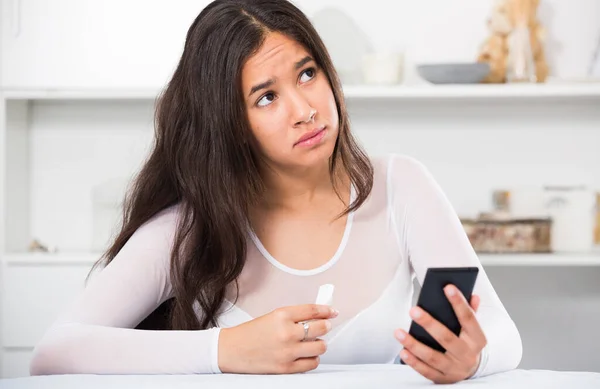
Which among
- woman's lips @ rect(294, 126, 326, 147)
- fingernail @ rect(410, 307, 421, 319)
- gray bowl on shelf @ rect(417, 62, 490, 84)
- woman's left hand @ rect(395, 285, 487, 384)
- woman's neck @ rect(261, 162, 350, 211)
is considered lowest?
woman's left hand @ rect(395, 285, 487, 384)

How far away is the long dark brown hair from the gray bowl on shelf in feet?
3.34

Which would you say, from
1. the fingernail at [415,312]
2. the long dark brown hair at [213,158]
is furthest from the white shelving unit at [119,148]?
the fingernail at [415,312]

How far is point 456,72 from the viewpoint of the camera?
258 centimetres

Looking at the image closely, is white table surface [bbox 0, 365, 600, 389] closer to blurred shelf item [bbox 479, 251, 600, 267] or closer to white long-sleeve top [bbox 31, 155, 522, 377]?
white long-sleeve top [bbox 31, 155, 522, 377]

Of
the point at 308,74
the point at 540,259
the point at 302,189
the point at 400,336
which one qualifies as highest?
the point at 308,74

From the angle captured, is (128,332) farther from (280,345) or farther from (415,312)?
(415,312)

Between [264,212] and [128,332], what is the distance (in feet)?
1.50

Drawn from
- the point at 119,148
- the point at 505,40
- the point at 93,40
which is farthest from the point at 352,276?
the point at 93,40

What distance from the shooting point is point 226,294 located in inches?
62.3

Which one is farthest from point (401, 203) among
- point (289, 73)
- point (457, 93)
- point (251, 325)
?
point (457, 93)

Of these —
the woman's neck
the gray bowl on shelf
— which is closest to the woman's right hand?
the woman's neck

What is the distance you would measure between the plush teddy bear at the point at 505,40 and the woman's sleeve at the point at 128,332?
4.64ft

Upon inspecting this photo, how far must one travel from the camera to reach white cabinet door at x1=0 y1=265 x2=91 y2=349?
2.67 m

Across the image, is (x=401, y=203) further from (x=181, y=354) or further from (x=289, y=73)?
(x=181, y=354)
